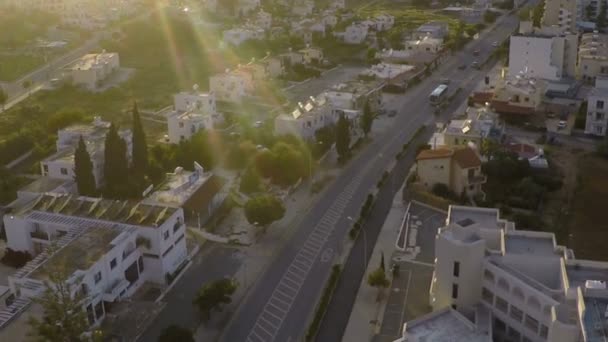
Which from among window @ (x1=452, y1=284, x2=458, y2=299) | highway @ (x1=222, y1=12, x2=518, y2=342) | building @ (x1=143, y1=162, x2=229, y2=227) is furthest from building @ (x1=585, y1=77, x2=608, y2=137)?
window @ (x1=452, y1=284, x2=458, y2=299)

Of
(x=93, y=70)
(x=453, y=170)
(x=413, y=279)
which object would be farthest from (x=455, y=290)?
(x=93, y=70)

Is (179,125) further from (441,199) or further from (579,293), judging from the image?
(579,293)

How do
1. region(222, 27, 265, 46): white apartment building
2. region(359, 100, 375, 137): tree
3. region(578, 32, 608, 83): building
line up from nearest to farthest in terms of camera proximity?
region(359, 100, 375, 137): tree → region(578, 32, 608, 83): building → region(222, 27, 265, 46): white apartment building

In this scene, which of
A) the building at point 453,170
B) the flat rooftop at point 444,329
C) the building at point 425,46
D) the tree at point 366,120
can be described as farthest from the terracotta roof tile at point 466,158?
the building at point 425,46

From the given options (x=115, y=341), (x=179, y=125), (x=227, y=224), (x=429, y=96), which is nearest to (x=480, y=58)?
(x=429, y=96)

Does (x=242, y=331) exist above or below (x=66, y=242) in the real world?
below

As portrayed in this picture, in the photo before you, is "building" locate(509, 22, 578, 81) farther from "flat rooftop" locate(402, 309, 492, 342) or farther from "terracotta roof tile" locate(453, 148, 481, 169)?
"flat rooftop" locate(402, 309, 492, 342)
